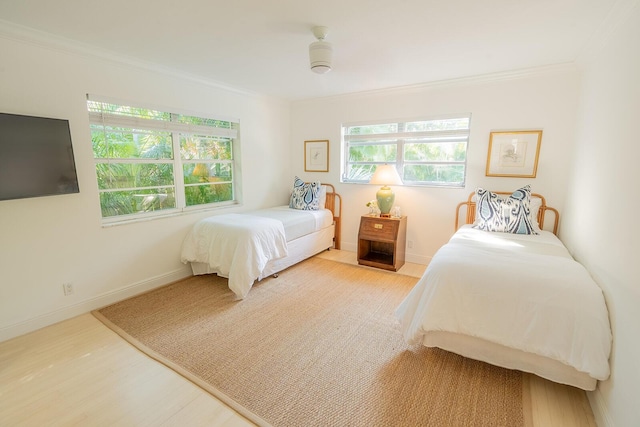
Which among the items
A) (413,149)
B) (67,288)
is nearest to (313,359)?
(67,288)

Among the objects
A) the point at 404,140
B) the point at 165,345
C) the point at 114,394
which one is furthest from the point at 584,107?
the point at 114,394

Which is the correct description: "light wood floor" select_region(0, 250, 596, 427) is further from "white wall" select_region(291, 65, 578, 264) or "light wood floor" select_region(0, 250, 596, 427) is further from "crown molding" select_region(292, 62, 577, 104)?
"crown molding" select_region(292, 62, 577, 104)

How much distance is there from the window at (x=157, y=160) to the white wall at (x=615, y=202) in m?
3.73

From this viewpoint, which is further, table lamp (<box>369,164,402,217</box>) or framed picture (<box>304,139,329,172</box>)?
framed picture (<box>304,139,329,172</box>)

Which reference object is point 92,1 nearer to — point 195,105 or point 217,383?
point 195,105

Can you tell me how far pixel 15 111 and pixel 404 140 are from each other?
3877 mm

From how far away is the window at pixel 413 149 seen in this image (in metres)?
3.62

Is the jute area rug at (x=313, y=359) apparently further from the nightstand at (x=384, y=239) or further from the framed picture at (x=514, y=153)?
the framed picture at (x=514, y=153)

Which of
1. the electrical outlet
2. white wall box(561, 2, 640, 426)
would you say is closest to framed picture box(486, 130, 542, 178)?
white wall box(561, 2, 640, 426)

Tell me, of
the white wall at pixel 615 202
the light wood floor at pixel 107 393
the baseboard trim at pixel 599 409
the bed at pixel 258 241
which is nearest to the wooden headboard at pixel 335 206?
the bed at pixel 258 241

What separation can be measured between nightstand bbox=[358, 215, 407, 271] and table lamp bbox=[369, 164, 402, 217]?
8.3 inches

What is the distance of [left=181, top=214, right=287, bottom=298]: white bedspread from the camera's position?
2.89m

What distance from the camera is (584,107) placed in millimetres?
2645

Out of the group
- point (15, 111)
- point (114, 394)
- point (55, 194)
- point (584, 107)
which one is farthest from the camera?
point (584, 107)
